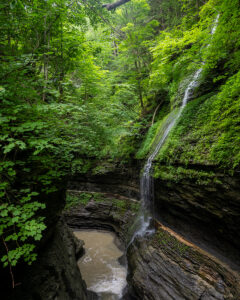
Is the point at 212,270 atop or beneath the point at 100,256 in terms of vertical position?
atop

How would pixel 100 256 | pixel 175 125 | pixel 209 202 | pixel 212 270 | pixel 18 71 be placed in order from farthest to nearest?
pixel 100 256 → pixel 175 125 → pixel 209 202 → pixel 212 270 → pixel 18 71

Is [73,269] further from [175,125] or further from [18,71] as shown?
[175,125]

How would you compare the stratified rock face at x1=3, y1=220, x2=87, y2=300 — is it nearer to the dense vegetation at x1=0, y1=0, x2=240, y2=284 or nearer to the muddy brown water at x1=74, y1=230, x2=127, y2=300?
the dense vegetation at x1=0, y1=0, x2=240, y2=284

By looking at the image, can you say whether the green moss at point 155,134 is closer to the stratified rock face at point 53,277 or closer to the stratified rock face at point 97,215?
the stratified rock face at point 97,215

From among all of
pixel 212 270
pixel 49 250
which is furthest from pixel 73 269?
pixel 212 270

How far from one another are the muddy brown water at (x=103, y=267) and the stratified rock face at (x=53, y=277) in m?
1.10

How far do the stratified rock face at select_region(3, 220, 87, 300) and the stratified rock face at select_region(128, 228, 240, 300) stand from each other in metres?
1.92

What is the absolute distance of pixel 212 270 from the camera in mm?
3979

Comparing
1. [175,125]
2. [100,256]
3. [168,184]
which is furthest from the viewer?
[100,256]

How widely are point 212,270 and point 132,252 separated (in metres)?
2.85

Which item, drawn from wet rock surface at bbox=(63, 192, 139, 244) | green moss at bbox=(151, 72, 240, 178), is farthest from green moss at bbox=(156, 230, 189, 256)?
wet rock surface at bbox=(63, 192, 139, 244)

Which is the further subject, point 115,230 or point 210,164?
point 115,230

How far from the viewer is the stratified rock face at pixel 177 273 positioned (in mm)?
3638

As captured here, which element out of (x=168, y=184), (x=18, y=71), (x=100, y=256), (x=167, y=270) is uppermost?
(x=18, y=71)
